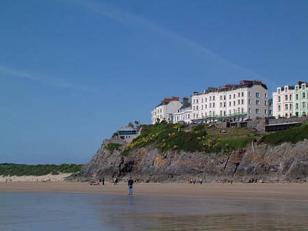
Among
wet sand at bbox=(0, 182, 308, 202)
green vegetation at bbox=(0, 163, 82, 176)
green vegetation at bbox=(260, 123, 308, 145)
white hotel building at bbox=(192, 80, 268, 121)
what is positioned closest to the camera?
wet sand at bbox=(0, 182, 308, 202)

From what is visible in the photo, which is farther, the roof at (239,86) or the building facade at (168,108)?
the building facade at (168,108)

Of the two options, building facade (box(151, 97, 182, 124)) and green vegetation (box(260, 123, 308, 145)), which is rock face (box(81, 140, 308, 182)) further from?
building facade (box(151, 97, 182, 124))

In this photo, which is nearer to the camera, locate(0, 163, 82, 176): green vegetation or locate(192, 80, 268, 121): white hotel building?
locate(192, 80, 268, 121): white hotel building

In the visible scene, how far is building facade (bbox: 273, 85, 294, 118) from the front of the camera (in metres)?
81.9

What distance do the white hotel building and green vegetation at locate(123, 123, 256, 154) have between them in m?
14.1

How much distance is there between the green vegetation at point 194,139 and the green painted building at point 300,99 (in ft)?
57.7

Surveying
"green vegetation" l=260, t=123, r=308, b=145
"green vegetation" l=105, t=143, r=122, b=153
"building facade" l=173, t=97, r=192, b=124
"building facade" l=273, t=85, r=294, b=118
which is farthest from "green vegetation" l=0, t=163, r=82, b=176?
"green vegetation" l=260, t=123, r=308, b=145

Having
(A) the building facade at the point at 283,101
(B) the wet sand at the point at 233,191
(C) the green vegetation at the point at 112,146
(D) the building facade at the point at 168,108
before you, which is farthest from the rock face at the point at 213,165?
(D) the building facade at the point at 168,108

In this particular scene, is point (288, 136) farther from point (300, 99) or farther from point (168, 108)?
point (168, 108)

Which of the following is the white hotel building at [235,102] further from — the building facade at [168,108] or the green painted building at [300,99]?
the building facade at [168,108]

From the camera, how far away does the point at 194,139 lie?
209 feet

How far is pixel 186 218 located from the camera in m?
18.6

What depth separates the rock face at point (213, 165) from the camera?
47.9 m

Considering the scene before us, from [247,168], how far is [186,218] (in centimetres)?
3460
